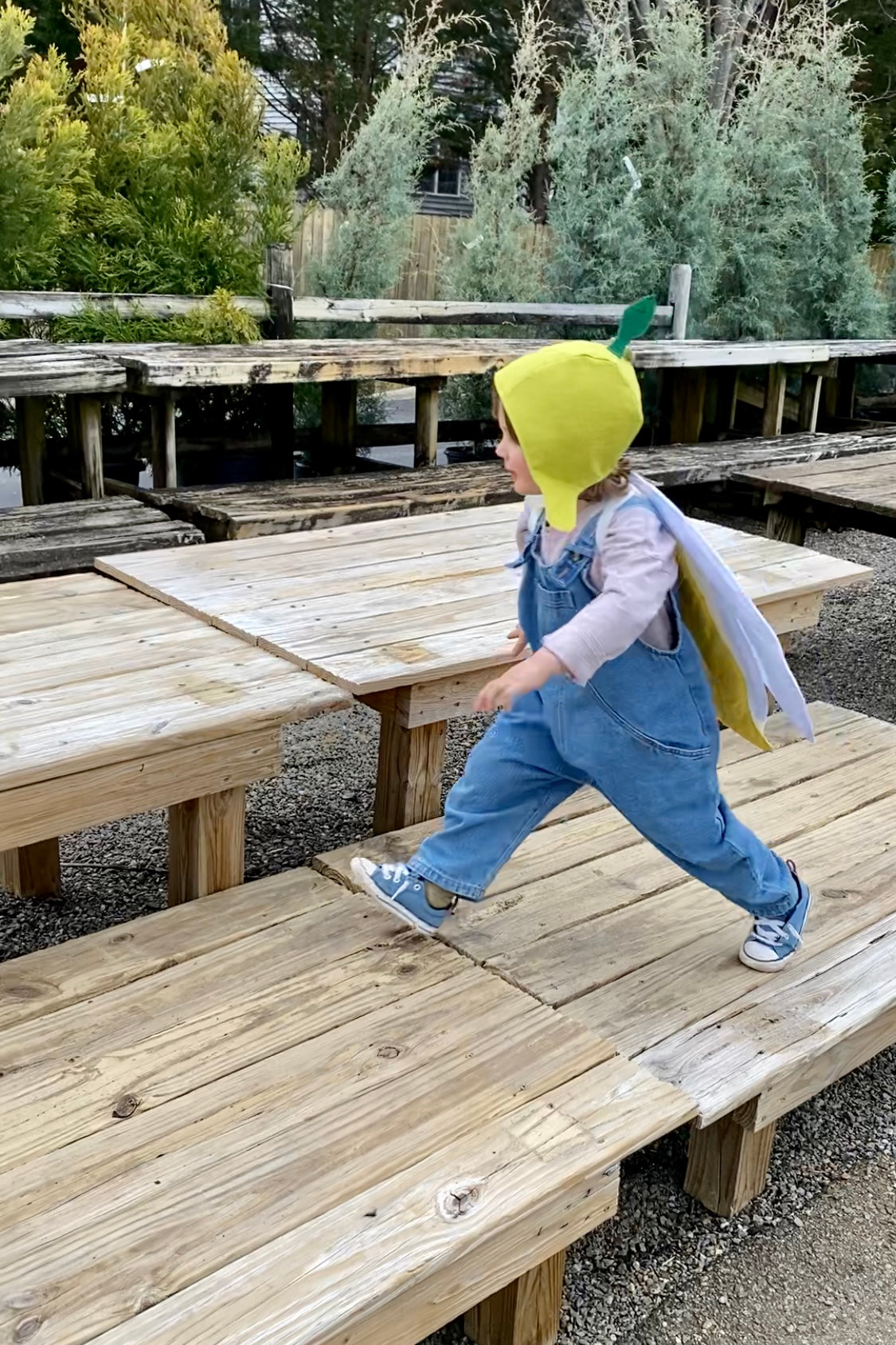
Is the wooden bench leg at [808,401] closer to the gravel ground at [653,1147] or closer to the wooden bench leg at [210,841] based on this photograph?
the gravel ground at [653,1147]

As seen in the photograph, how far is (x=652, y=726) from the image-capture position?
1970mm

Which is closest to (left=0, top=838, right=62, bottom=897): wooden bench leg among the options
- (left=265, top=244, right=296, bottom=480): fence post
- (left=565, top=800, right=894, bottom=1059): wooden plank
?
(left=565, top=800, right=894, bottom=1059): wooden plank

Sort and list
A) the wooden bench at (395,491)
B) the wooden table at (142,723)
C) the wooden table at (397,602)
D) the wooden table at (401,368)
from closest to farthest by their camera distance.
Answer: the wooden table at (142,723) < the wooden table at (397,602) < the wooden bench at (395,491) < the wooden table at (401,368)

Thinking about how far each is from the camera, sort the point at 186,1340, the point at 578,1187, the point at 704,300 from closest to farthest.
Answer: the point at 186,1340 < the point at 578,1187 < the point at 704,300

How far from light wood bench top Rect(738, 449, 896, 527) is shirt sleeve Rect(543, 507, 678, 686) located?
8.25ft

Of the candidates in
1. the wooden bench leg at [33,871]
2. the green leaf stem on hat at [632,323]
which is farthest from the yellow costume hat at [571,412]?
the wooden bench leg at [33,871]

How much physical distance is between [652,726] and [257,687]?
0.76m

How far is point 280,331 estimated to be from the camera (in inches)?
240

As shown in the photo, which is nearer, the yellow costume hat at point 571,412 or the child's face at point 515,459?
the yellow costume hat at point 571,412

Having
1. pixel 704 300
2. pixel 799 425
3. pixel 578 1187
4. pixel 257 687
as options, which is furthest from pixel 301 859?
pixel 704 300

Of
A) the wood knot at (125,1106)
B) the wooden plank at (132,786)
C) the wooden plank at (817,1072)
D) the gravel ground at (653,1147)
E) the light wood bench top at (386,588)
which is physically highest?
the light wood bench top at (386,588)

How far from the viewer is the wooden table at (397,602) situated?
257 cm

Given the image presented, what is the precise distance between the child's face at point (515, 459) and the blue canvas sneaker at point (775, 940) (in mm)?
824

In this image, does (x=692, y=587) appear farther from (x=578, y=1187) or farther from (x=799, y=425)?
(x=799, y=425)
